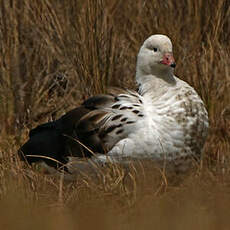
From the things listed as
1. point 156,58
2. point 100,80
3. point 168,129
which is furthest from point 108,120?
point 100,80

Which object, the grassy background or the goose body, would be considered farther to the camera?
the goose body

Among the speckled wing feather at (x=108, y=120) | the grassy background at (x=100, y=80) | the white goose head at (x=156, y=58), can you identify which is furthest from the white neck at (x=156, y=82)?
the grassy background at (x=100, y=80)

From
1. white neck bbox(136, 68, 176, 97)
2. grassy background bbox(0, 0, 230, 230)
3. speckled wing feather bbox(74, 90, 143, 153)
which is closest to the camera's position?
grassy background bbox(0, 0, 230, 230)

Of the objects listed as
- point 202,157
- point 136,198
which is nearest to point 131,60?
point 202,157

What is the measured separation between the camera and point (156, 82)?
400 cm

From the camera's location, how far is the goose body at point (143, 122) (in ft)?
11.8

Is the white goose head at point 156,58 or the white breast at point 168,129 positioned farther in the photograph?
the white goose head at point 156,58

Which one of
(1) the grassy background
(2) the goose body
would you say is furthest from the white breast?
(1) the grassy background

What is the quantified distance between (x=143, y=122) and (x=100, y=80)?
111cm

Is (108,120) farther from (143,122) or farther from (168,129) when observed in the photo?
(168,129)

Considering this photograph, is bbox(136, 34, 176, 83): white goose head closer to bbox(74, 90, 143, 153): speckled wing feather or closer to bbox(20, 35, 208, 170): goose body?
bbox(20, 35, 208, 170): goose body

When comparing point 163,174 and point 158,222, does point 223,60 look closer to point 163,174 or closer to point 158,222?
point 163,174

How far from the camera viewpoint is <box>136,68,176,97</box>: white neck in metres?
3.95

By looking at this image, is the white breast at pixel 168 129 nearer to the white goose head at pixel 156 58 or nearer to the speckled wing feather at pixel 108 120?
the speckled wing feather at pixel 108 120
